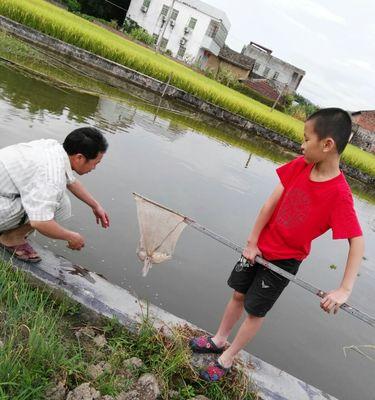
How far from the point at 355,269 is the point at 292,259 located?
336 millimetres

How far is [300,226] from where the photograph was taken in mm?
1966

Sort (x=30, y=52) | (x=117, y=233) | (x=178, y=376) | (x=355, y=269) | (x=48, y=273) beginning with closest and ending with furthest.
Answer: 1. (x=355, y=269)
2. (x=178, y=376)
3. (x=48, y=273)
4. (x=117, y=233)
5. (x=30, y=52)

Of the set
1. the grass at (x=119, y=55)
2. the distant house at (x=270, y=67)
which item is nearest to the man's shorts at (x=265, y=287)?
the grass at (x=119, y=55)

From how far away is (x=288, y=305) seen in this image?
144 inches

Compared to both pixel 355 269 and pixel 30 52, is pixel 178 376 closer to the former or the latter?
pixel 355 269

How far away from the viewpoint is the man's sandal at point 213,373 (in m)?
2.05

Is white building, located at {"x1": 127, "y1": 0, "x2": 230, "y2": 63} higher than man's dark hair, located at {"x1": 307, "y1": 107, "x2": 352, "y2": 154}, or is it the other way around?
white building, located at {"x1": 127, "y1": 0, "x2": 230, "y2": 63}

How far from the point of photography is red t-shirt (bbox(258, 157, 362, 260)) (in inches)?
73.4

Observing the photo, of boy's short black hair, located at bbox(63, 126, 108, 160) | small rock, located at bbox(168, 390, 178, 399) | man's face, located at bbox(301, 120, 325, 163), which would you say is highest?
man's face, located at bbox(301, 120, 325, 163)

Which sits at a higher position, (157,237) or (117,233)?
(157,237)

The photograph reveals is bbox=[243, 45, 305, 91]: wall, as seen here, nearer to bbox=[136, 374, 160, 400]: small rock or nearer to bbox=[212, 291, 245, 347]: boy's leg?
bbox=[212, 291, 245, 347]: boy's leg

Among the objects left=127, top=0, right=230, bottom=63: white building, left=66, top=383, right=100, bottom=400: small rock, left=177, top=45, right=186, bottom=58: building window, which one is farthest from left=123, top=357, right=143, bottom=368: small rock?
left=177, top=45, right=186, bottom=58: building window

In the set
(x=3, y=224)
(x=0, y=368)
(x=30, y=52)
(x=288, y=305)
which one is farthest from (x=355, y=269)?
(x=30, y=52)

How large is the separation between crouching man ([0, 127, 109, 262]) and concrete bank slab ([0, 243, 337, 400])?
191 millimetres
